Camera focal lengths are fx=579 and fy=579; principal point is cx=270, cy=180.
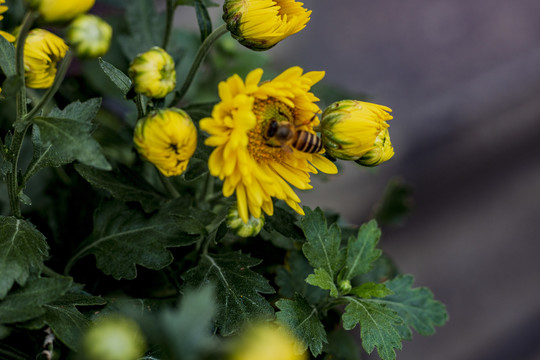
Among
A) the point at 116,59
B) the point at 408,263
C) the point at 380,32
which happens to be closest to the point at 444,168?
the point at 408,263

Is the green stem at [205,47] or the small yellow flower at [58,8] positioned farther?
the green stem at [205,47]

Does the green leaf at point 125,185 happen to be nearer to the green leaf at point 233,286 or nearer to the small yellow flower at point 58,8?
the green leaf at point 233,286

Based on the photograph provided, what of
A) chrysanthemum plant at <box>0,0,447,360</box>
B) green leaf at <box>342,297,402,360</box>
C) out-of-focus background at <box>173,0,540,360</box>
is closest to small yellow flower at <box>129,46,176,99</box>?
chrysanthemum plant at <box>0,0,447,360</box>

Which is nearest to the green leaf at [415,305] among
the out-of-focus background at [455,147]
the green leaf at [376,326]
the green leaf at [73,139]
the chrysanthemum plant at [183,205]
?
the chrysanthemum plant at [183,205]

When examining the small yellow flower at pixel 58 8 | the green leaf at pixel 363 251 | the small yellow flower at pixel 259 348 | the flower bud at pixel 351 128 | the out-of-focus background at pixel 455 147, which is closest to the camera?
the small yellow flower at pixel 259 348

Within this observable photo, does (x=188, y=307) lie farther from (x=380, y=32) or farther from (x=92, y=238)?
(x=380, y=32)

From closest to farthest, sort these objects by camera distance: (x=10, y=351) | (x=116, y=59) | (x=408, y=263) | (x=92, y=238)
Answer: (x=10, y=351)
(x=92, y=238)
(x=116, y=59)
(x=408, y=263)

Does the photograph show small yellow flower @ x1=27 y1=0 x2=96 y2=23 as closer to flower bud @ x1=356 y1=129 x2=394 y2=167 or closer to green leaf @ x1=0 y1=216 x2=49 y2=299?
green leaf @ x1=0 y1=216 x2=49 y2=299

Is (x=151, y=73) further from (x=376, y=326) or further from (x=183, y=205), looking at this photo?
(x=376, y=326)
